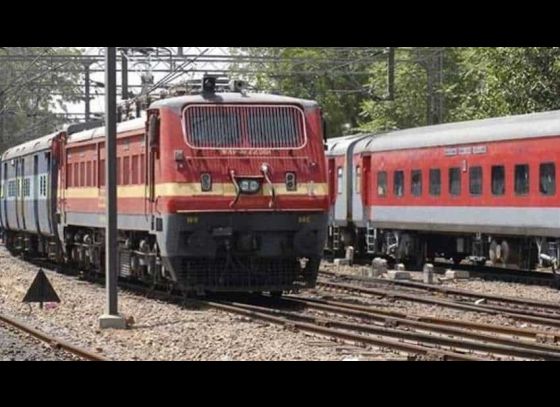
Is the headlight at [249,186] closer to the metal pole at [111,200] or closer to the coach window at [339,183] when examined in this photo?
the metal pole at [111,200]

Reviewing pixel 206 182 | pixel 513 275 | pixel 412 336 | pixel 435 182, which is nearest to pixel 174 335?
pixel 412 336

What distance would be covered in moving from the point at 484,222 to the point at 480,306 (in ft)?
21.5

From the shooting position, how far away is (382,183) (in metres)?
29.0

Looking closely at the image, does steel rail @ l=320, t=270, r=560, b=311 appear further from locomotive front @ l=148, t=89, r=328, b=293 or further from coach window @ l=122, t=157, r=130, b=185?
coach window @ l=122, t=157, r=130, b=185

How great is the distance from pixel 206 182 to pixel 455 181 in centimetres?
948

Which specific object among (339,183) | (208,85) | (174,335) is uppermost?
(208,85)

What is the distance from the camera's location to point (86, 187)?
22594 mm

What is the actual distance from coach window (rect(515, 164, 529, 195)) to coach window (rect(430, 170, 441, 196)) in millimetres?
3351

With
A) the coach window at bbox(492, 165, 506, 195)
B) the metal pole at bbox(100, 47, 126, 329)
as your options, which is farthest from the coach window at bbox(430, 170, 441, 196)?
the metal pole at bbox(100, 47, 126, 329)

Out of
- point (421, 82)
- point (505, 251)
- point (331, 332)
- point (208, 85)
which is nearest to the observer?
point (331, 332)

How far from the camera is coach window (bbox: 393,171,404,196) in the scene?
2778cm

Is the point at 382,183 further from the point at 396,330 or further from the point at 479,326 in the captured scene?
the point at 396,330
